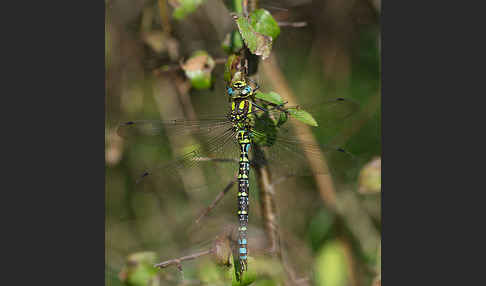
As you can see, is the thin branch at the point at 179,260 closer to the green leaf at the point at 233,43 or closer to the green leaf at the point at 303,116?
the green leaf at the point at 303,116

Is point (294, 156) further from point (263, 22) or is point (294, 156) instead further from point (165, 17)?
point (165, 17)

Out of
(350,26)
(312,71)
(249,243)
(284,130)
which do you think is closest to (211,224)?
(249,243)

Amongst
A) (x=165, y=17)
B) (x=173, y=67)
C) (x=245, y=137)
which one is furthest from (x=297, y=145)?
(x=165, y=17)

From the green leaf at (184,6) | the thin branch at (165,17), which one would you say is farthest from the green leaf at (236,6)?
the thin branch at (165,17)

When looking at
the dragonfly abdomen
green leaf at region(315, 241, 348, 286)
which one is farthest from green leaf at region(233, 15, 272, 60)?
green leaf at region(315, 241, 348, 286)

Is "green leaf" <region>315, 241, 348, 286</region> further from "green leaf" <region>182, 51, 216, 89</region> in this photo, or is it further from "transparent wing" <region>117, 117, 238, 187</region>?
"green leaf" <region>182, 51, 216, 89</region>

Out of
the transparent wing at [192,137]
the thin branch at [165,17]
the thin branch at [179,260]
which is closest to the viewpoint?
the thin branch at [179,260]

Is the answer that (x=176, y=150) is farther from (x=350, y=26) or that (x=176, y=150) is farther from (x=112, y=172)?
(x=350, y=26)
